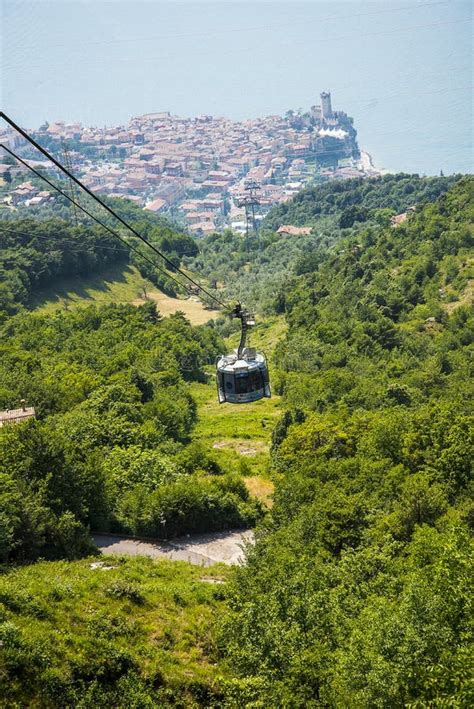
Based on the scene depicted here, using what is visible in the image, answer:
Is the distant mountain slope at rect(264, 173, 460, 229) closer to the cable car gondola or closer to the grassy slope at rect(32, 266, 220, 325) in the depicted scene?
the grassy slope at rect(32, 266, 220, 325)

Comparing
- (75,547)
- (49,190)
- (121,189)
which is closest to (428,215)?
(75,547)

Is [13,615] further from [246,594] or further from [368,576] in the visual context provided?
[368,576]

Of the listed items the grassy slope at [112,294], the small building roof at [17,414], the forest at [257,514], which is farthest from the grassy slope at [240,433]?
the grassy slope at [112,294]

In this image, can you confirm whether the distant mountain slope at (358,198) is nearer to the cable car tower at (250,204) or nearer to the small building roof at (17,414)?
the cable car tower at (250,204)

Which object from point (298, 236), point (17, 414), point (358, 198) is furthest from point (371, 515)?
point (358, 198)

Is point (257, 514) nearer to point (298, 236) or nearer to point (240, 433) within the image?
point (240, 433)
